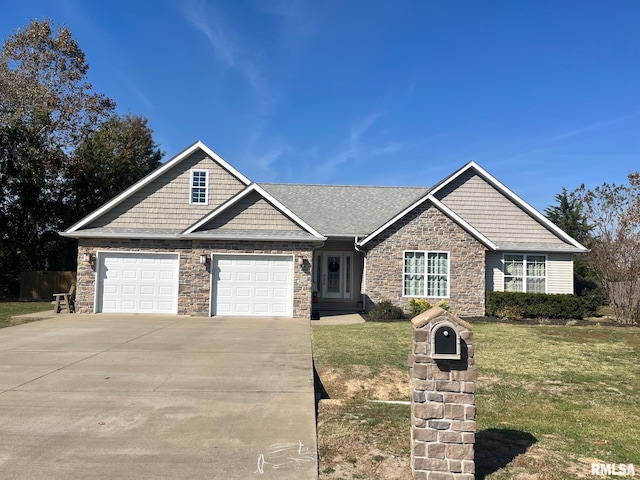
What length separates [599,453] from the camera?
4949 mm

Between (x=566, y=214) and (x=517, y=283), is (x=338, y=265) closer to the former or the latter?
(x=517, y=283)

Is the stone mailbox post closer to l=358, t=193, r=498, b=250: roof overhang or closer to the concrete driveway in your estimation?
the concrete driveway

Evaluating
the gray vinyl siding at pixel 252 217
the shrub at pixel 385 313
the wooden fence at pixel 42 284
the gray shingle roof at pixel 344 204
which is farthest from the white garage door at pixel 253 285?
the wooden fence at pixel 42 284

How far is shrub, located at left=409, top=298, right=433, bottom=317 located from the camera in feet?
53.6

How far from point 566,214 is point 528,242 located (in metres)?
25.2

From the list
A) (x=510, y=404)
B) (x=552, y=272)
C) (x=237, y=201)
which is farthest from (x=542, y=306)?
(x=237, y=201)

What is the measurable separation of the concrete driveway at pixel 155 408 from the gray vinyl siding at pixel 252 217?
5.88 m

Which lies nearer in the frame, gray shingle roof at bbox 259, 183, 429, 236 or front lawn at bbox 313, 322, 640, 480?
front lawn at bbox 313, 322, 640, 480

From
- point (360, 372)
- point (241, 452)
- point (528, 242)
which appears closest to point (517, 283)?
point (528, 242)

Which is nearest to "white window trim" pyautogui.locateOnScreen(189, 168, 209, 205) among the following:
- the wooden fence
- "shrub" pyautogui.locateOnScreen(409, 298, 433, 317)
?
"shrub" pyautogui.locateOnScreen(409, 298, 433, 317)

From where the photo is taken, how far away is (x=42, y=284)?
23094mm

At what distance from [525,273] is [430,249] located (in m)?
4.82

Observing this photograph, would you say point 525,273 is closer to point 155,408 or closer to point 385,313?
point 385,313

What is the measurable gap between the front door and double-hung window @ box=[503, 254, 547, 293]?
683 centimetres
